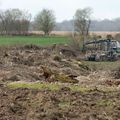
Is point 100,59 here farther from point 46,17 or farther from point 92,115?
point 46,17

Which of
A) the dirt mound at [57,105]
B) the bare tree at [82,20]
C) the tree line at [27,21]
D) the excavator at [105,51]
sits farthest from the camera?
the tree line at [27,21]

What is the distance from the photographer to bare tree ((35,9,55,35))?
87125 mm

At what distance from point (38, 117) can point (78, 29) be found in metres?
65.0

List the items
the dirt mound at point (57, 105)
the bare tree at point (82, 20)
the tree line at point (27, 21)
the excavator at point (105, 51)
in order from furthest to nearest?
1. the tree line at point (27, 21)
2. the bare tree at point (82, 20)
3. the excavator at point (105, 51)
4. the dirt mound at point (57, 105)

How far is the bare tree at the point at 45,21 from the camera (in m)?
87.1

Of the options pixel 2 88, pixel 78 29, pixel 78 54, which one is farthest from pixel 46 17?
pixel 2 88

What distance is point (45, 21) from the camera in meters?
87.6

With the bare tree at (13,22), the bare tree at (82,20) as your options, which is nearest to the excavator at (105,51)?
the bare tree at (82,20)

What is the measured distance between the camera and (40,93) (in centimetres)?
1099

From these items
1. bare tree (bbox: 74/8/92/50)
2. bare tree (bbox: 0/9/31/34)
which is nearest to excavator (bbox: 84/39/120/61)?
bare tree (bbox: 74/8/92/50)

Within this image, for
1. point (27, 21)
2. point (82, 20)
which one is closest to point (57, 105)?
point (82, 20)

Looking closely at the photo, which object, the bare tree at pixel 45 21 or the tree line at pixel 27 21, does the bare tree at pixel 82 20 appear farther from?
the bare tree at pixel 45 21

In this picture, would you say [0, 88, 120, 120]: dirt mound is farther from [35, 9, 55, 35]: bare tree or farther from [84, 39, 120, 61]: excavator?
[35, 9, 55, 35]: bare tree

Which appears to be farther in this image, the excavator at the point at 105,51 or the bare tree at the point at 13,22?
the bare tree at the point at 13,22
